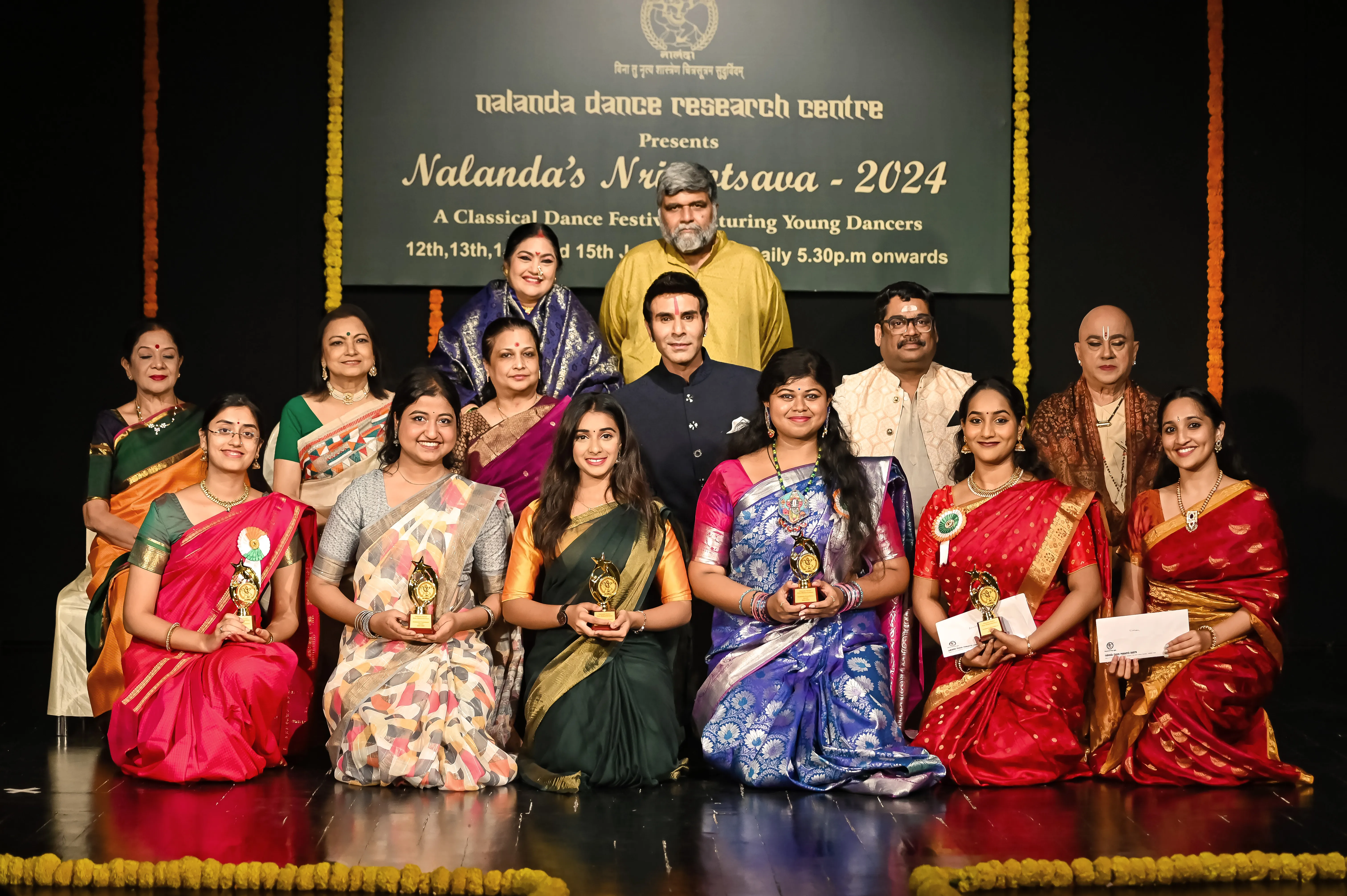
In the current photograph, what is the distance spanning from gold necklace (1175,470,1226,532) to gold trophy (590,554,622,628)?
1.81 metres

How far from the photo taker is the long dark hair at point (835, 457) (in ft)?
13.3

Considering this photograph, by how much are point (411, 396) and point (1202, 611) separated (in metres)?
2.57

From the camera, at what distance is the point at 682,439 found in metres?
4.44

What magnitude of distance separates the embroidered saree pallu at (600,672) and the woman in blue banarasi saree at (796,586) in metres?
0.13

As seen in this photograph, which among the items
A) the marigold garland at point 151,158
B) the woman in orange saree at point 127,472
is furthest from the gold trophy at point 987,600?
the marigold garland at point 151,158

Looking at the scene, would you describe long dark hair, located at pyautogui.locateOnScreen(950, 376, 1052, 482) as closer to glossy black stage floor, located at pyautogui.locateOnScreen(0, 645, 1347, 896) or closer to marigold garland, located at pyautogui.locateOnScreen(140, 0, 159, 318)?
glossy black stage floor, located at pyautogui.locateOnScreen(0, 645, 1347, 896)

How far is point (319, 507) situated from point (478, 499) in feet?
2.62

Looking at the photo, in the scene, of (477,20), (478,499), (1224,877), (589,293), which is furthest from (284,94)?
(1224,877)

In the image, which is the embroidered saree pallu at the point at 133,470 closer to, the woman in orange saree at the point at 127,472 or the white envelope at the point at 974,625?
the woman in orange saree at the point at 127,472

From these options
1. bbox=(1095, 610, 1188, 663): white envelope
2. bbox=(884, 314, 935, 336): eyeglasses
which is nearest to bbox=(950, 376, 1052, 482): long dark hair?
bbox=(1095, 610, 1188, 663): white envelope

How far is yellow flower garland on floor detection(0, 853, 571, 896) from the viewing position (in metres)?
2.89

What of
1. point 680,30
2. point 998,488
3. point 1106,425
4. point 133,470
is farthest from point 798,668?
point 680,30

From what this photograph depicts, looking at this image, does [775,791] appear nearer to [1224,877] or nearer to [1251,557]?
[1224,877]

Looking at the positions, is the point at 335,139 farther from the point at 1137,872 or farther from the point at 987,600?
the point at 1137,872
